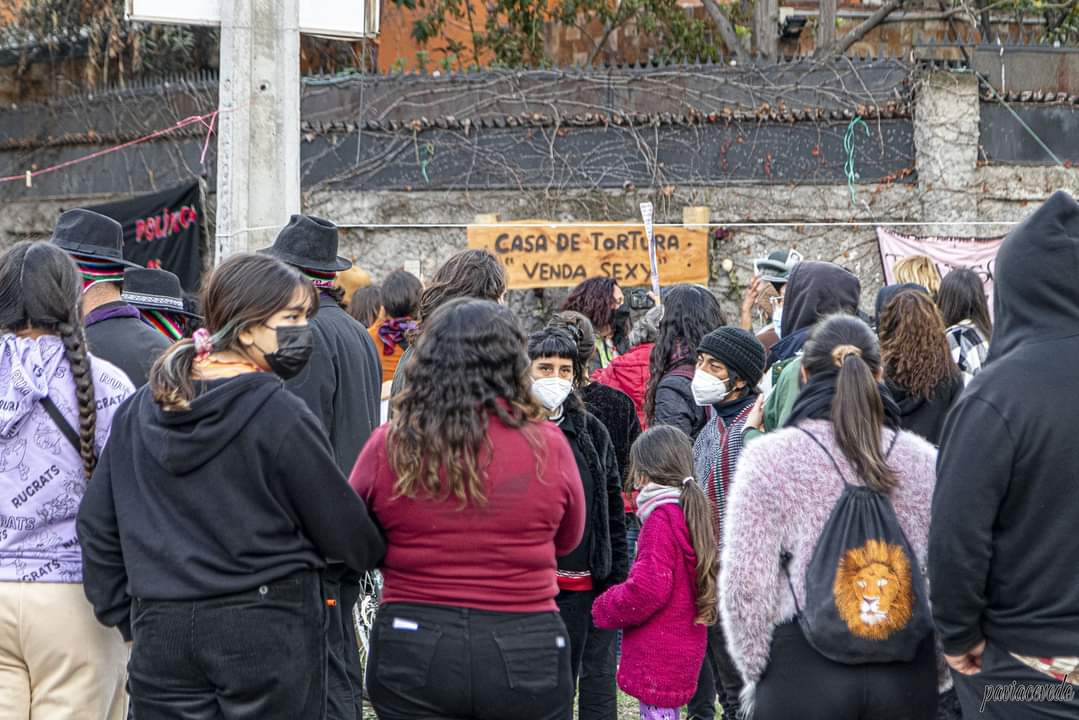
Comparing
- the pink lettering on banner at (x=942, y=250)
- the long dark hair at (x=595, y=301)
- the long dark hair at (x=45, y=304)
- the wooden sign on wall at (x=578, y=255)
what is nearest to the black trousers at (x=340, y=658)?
the long dark hair at (x=45, y=304)

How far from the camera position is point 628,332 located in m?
8.05

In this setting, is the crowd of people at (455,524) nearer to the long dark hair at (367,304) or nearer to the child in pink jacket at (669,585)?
the child in pink jacket at (669,585)

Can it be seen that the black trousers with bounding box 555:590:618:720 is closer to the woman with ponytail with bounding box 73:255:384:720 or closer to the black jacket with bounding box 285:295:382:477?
the black jacket with bounding box 285:295:382:477

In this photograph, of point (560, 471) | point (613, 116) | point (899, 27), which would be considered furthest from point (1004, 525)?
point (899, 27)

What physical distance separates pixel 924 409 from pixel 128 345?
10.5 feet

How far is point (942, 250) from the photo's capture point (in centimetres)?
1088

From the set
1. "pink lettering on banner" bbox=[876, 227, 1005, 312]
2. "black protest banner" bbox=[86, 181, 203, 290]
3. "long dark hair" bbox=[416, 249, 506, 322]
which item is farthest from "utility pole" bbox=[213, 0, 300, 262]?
"pink lettering on banner" bbox=[876, 227, 1005, 312]

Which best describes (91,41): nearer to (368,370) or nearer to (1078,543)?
(368,370)

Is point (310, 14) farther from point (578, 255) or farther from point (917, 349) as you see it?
point (578, 255)

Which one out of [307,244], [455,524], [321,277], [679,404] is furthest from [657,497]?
[455,524]

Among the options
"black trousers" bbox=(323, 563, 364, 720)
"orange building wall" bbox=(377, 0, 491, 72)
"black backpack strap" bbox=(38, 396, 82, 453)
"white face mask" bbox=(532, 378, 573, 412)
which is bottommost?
"black trousers" bbox=(323, 563, 364, 720)

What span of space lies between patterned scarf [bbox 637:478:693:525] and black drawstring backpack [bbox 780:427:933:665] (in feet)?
4.91

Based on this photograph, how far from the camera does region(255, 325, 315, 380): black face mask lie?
3.52 metres

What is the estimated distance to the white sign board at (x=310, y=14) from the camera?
6.81m
